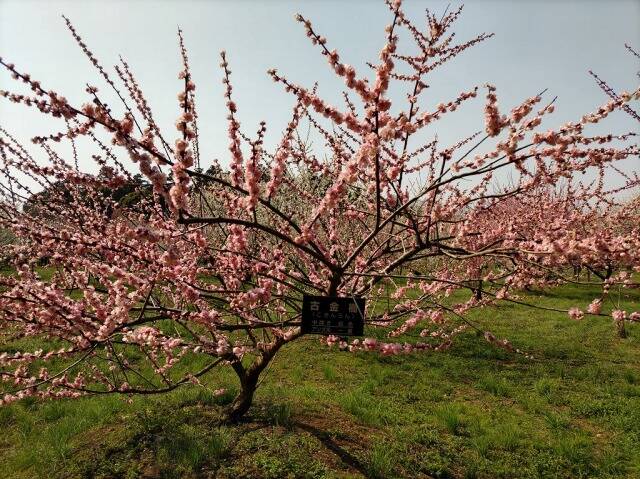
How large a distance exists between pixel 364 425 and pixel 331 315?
278 cm

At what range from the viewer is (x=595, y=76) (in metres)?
4.57

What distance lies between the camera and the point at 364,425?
4.77m

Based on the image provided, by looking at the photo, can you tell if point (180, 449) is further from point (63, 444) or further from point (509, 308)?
point (509, 308)

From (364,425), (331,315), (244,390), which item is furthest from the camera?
(364,425)

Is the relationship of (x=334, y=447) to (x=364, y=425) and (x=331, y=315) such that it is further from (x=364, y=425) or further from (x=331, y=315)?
(x=331, y=315)

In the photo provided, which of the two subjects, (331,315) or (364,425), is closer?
(331,315)

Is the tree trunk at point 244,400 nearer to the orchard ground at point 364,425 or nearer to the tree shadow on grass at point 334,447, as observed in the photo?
the orchard ground at point 364,425

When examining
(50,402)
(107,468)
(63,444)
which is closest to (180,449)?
(107,468)

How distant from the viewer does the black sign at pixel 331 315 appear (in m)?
2.59

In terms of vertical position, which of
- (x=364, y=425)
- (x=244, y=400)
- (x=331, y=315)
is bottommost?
(x=364, y=425)

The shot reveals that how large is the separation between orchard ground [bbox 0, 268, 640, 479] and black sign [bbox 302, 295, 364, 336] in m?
1.85

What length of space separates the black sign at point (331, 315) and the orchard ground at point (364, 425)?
1851 mm

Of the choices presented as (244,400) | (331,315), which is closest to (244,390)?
(244,400)

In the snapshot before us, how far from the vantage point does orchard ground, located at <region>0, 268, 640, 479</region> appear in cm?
387
